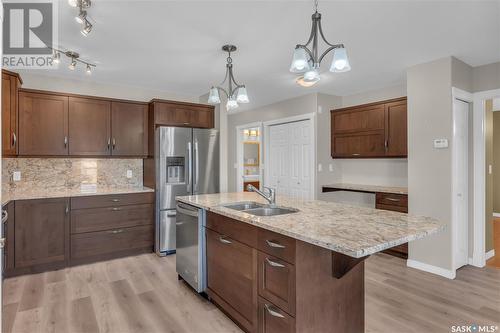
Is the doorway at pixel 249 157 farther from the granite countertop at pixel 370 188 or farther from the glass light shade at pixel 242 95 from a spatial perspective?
the glass light shade at pixel 242 95

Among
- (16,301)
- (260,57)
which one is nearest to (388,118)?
(260,57)

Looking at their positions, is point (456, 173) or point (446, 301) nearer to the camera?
point (446, 301)

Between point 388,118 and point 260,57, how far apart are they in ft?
6.86

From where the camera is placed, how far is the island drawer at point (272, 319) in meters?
1.74

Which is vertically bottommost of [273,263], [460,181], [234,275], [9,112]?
[234,275]

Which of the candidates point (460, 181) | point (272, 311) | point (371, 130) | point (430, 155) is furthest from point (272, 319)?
point (371, 130)

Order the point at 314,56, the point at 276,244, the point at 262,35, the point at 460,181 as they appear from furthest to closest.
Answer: the point at 460,181 < the point at 262,35 < the point at 314,56 < the point at 276,244

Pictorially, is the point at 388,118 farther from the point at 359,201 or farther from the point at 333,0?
the point at 333,0

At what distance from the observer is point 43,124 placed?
145 inches

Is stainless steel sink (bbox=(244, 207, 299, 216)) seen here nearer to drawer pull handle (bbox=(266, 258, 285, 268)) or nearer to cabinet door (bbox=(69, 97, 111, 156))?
drawer pull handle (bbox=(266, 258, 285, 268))

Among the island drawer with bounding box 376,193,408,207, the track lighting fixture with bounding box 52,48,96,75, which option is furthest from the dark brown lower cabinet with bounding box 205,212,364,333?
the track lighting fixture with bounding box 52,48,96,75

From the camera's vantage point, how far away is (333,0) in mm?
2188

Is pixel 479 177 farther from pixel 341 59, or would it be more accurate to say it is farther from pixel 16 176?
pixel 16 176

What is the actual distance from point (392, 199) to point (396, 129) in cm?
97
